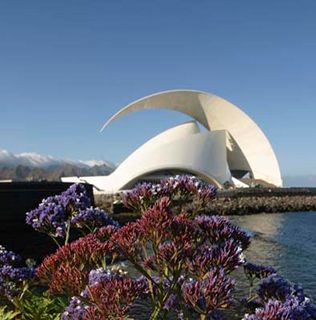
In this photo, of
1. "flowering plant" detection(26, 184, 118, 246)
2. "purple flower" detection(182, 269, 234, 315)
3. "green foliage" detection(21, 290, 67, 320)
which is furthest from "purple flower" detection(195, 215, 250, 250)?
"green foliage" detection(21, 290, 67, 320)

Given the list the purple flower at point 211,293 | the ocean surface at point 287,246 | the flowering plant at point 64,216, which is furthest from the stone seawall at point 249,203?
the purple flower at point 211,293

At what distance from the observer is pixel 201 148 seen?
5659 cm

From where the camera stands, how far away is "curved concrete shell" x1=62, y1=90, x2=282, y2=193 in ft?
178

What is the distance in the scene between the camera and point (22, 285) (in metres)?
4.37

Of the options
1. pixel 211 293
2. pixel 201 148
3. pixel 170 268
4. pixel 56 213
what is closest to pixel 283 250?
pixel 56 213

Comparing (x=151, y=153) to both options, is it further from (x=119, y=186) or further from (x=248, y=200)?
(x=248, y=200)

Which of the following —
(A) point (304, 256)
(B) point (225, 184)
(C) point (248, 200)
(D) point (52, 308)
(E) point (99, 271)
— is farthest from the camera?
(B) point (225, 184)

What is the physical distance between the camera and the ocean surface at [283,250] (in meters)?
11.7

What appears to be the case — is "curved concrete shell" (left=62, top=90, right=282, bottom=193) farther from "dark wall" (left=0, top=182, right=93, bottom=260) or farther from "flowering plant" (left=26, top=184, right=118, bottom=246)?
"flowering plant" (left=26, top=184, right=118, bottom=246)

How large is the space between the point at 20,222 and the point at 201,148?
40809 millimetres

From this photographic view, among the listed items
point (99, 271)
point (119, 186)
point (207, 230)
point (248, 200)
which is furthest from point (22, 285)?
point (119, 186)

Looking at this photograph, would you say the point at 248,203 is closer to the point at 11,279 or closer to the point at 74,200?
the point at 74,200

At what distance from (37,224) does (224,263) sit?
1924 millimetres

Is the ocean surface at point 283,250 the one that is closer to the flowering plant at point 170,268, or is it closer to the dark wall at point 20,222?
the flowering plant at point 170,268
